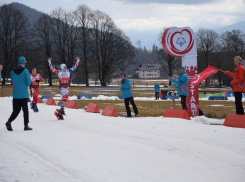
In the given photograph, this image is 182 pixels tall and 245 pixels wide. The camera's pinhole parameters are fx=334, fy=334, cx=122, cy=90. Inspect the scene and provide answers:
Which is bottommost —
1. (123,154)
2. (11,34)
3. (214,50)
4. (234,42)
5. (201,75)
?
(123,154)

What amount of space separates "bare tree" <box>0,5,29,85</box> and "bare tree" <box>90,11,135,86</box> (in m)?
15.2

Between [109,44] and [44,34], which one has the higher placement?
[44,34]

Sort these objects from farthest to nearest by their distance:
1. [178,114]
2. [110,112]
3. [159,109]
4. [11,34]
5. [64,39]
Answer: [64,39], [11,34], [159,109], [110,112], [178,114]

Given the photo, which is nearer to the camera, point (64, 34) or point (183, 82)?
point (183, 82)

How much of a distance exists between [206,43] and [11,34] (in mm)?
50153

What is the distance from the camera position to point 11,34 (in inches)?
2783

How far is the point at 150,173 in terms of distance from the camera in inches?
196

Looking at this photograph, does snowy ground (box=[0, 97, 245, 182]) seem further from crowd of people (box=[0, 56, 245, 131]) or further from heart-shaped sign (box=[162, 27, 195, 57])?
heart-shaped sign (box=[162, 27, 195, 57])

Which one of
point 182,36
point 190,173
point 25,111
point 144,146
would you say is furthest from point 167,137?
point 182,36

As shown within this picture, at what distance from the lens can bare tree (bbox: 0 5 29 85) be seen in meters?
68.9

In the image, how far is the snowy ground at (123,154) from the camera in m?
4.83

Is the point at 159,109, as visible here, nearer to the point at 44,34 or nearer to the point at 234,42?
the point at 44,34

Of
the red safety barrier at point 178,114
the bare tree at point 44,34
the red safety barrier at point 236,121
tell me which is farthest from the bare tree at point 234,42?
the red safety barrier at point 236,121

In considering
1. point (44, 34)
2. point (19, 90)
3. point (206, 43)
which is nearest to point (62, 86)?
point (19, 90)
